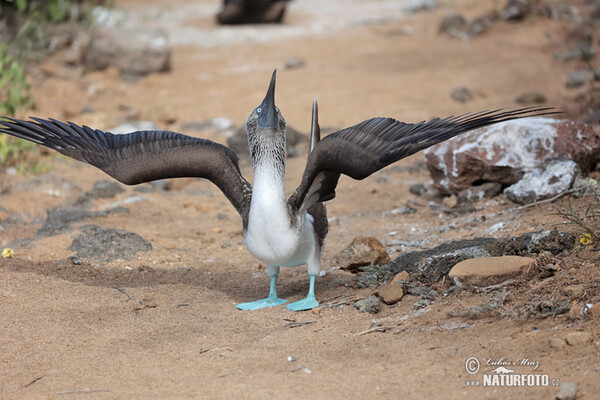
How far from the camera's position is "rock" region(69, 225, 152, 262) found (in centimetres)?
581

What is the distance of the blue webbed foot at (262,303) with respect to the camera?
477cm

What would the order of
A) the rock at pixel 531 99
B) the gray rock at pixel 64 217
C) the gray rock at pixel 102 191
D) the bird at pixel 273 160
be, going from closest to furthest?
the bird at pixel 273 160 → the gray rock at pixel 64 217 → the gray rock at pixel 102 191 → the rock at pixel 531 99

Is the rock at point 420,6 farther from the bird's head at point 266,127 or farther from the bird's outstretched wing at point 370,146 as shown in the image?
the bird's outstretched wing at point 370,146

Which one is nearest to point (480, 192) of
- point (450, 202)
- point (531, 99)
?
point (450, 202)

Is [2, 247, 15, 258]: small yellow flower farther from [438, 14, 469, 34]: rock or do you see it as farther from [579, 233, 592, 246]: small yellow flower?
[438, 14, 469, 34]: rock

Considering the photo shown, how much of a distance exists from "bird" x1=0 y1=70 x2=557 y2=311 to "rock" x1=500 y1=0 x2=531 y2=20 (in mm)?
9590

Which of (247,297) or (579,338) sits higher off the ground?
(579,338)

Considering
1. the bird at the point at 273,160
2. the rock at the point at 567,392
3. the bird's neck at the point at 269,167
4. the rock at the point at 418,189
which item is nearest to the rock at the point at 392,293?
the bird at the point at 273,160

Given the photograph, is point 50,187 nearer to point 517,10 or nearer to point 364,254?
point 364,254

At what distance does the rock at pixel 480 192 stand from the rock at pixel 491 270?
191cm

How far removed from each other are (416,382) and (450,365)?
0.78ft

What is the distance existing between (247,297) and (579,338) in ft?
7.83

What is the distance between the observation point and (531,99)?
31.2 feet

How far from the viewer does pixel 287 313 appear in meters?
4.65
